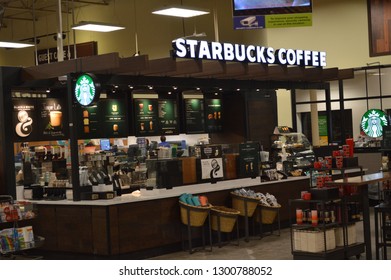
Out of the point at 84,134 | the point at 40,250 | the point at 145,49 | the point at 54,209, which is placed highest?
the point at 145,49

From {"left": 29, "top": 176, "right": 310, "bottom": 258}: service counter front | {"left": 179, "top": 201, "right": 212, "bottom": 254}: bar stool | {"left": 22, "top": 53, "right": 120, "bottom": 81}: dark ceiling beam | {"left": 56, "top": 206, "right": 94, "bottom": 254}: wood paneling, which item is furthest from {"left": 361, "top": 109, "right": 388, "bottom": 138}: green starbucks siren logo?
{"left": 56, "top": 206, "right": 94, "bottom": 254}: wood paneling

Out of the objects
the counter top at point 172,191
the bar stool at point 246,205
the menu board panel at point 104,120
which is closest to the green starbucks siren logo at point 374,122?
the counter top at point 172,191

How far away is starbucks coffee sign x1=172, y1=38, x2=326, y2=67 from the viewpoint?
9.55 metres

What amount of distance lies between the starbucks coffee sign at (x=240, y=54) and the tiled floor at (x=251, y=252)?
2.71 meters

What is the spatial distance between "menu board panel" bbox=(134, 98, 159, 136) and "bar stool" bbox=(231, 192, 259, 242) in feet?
9.70

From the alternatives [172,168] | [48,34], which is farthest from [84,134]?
[48,34]

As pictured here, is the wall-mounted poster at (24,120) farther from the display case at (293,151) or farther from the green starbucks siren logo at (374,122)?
the green starbucks siren logo at (374,122)

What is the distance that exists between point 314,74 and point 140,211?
17.9 ft

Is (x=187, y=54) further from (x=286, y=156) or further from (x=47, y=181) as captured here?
(x=286, y=156)

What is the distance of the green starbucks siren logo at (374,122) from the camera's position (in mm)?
14508

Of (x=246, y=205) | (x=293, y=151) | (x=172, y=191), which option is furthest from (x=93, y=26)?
(x=246, y=205)

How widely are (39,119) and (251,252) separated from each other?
401 cm

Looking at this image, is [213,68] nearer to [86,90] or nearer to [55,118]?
[86,90]

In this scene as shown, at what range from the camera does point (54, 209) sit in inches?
356
